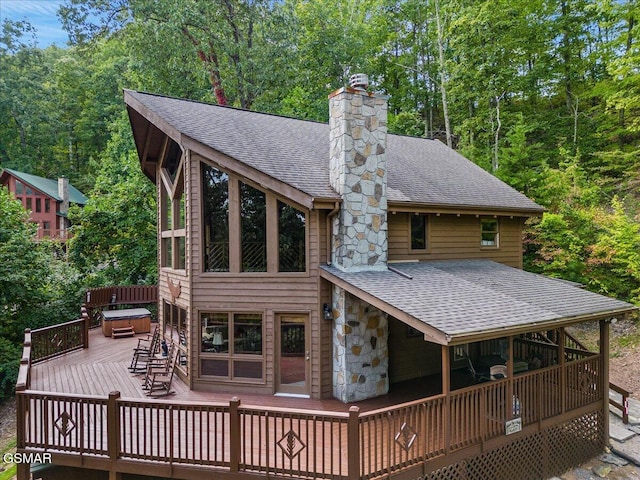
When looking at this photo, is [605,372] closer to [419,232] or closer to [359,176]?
[419,232]

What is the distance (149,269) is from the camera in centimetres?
1853

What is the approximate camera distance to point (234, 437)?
17.6ft

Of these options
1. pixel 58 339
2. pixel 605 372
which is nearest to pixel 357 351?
pixel 605 372

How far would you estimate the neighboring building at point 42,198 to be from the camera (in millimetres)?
30087

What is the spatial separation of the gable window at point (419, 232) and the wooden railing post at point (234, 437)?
5.78 metres

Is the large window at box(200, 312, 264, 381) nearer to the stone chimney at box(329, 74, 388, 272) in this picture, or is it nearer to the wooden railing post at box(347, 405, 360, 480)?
the stone chimney at box(329, 74, 388, 272)

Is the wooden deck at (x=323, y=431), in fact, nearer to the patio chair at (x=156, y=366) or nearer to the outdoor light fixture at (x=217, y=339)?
the patio chair at (x=156, y=366)

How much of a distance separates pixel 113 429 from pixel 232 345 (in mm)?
2939

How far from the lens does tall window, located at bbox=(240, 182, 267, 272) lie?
8.32m

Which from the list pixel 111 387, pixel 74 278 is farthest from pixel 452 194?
pixel 74 278

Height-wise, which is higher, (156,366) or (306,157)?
(306,157)

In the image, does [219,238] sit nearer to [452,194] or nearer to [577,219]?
[452,194]

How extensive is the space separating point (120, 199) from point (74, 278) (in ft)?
12.8

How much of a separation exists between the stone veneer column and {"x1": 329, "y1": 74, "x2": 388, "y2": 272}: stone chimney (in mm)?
822
